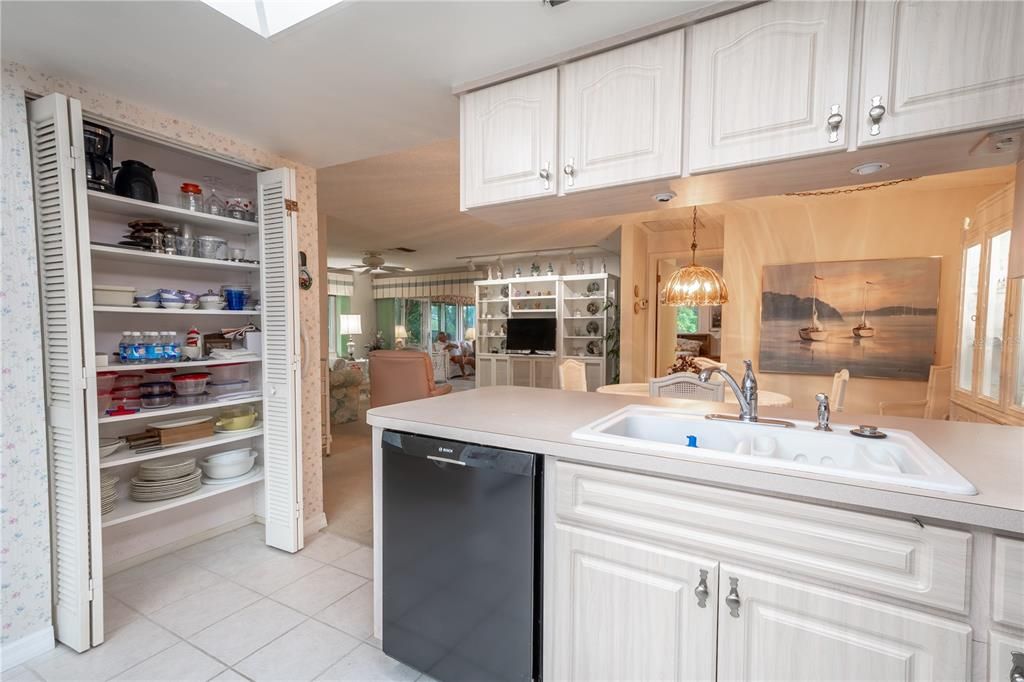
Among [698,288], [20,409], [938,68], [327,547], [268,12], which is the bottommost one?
[327,547]

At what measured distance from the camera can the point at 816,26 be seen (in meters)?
1.25

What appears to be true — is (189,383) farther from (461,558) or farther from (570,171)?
(570,171)

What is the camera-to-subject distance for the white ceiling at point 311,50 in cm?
144

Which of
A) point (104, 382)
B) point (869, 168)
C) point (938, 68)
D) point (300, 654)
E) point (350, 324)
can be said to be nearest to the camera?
point (938, 68)

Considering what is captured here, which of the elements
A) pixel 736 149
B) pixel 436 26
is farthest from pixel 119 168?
pixel 736 149

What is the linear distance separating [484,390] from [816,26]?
1.87 m

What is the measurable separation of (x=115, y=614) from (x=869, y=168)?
11.2 feet

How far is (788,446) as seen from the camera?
1.48m

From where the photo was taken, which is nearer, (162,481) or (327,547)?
(162,481)

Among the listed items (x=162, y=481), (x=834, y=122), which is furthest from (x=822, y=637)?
(x=162, y=481)

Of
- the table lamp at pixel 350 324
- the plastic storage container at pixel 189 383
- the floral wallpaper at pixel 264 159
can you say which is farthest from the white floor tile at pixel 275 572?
the table lamp at pixel 350 324

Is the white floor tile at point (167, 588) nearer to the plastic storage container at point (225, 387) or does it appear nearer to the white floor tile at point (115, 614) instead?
the white floor tile at point (115, 614)

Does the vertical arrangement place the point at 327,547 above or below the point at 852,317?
below

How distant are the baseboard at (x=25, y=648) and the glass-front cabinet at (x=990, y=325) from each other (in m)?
4.75
